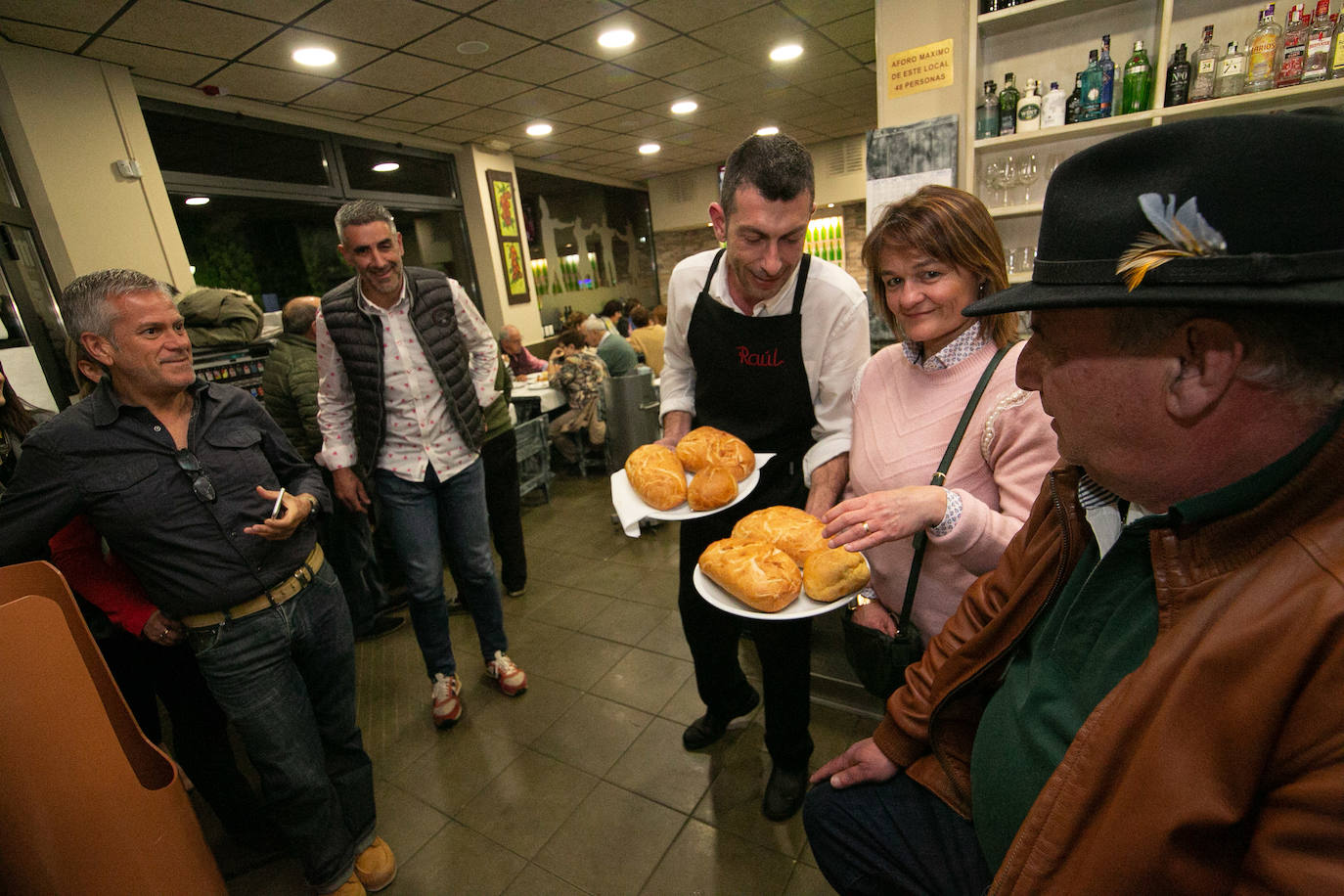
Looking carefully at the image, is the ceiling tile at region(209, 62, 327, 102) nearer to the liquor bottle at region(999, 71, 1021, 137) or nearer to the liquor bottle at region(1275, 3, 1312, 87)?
the liquor bottle at region(999, 71, 1021, 137)

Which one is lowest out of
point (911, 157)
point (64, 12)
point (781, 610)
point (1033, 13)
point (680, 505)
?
point (781, 610)

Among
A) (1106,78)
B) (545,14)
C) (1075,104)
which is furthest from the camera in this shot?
(545,14)

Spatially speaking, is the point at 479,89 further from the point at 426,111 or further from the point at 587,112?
the point at 587,112

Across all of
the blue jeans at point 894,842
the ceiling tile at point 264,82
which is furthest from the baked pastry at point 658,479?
the ceiling tile at point 264,82

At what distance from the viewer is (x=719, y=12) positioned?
399 cm

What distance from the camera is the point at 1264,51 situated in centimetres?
233

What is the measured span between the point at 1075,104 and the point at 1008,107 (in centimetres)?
28

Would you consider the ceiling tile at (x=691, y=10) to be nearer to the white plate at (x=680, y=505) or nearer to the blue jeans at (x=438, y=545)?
the blue jeans at (x=438, y=545)

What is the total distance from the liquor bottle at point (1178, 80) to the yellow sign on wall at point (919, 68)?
2.96 feet

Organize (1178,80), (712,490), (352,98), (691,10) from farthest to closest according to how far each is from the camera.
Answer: (352,98), (691,10), (1178,80), (712,490)

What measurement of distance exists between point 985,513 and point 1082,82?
2695mm

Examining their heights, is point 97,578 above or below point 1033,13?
below

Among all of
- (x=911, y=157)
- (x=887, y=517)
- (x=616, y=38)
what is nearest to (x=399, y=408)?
(x=887, y=517)

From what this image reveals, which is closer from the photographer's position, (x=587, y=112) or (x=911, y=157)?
(x=911, y=157)
